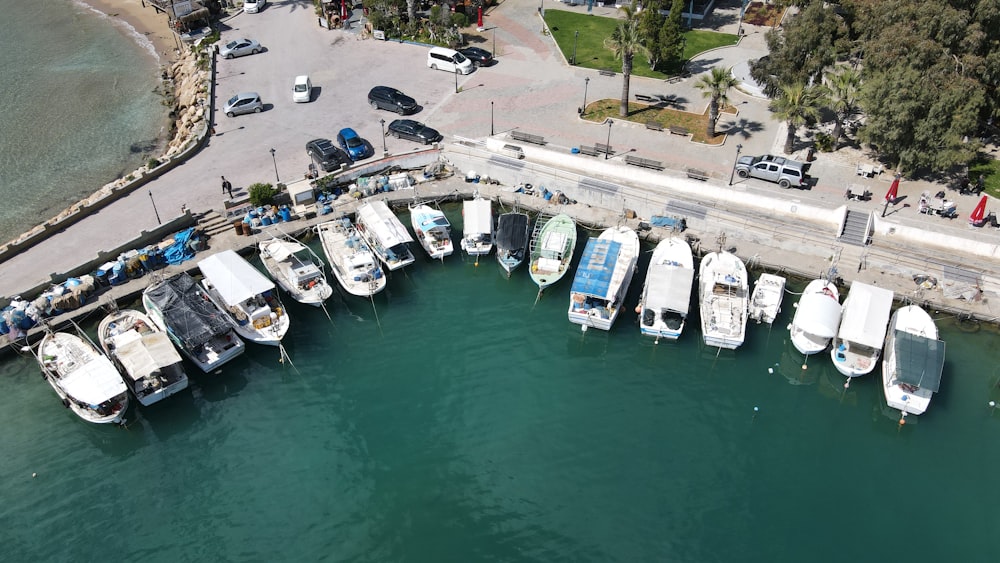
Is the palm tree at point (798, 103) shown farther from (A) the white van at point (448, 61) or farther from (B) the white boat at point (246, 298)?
(B) the white boat at point (246, 298)

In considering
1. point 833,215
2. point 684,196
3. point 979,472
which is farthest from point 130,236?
point 979,472

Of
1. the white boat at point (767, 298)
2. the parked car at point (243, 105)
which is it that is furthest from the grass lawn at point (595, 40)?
the parked car at point (243, 105)

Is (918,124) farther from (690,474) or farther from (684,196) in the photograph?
(690,474)

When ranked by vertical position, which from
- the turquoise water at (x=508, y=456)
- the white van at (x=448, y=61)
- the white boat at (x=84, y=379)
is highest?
the white van at (x=448, y=61)

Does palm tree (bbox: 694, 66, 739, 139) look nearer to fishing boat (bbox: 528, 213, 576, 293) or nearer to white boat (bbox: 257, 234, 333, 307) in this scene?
fishing boat (bbox: 528, 213, 576, 293)

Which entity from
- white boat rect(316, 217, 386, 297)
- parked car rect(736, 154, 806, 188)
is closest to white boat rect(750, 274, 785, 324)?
parked car rect(736, 154, 806, 188)

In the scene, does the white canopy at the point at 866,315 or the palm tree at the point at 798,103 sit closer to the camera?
the white canopy at the point at 866,315
